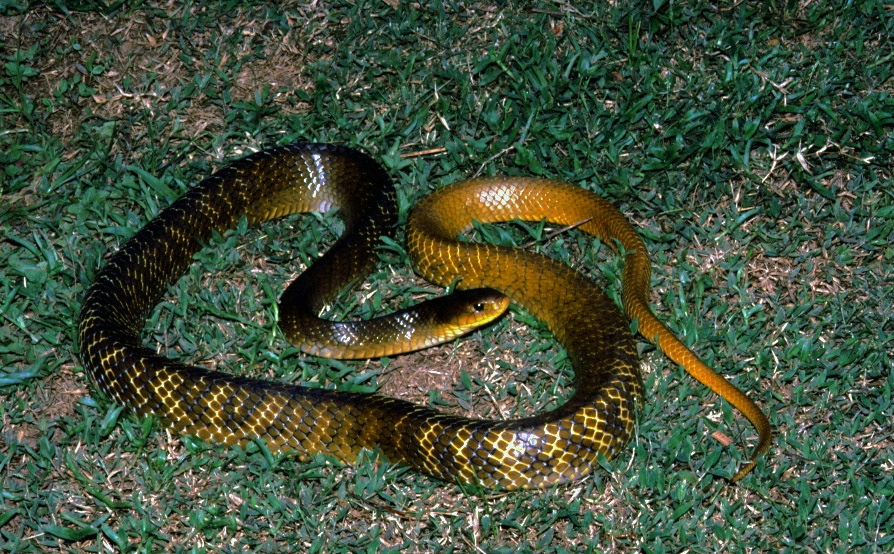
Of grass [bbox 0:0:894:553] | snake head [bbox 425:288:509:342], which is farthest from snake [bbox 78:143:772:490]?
grass [bbox 0:0:894:553]

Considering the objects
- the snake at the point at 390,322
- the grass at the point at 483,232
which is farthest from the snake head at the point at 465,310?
the grass at the point at 483,232

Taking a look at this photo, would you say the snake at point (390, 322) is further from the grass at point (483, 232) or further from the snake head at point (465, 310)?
the grass at point (483, 232)

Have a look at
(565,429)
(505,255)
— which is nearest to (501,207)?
(505,255)

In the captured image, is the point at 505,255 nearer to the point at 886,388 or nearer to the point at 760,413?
the point at 760,413

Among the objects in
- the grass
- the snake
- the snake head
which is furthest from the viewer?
the snake head

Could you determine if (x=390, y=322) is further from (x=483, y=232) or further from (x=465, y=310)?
(x=483, y=232)

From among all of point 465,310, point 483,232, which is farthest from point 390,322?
point 483,232

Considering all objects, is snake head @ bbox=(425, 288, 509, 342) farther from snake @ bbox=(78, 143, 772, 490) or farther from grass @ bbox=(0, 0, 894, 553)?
grass @ bbox=(0, 0, 894, 553)
